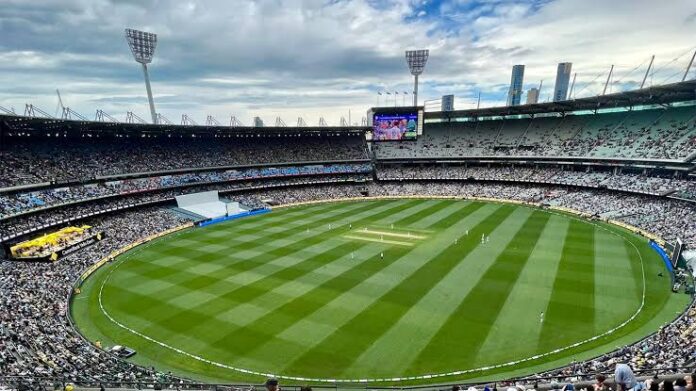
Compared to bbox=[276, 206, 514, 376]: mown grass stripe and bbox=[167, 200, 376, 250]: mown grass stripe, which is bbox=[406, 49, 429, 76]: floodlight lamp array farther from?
bbox=[276, 206, 514, 376]: mown grass stripe

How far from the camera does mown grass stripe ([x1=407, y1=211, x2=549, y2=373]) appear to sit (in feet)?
64.4

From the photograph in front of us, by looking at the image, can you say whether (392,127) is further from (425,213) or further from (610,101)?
(610,101)

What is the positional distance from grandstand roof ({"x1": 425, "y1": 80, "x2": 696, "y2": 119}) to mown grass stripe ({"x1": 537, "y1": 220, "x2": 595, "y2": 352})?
25766mm

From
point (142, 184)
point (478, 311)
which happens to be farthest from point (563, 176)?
point (142, 184)

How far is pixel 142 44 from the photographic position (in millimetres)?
61062

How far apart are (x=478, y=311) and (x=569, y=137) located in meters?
53.1

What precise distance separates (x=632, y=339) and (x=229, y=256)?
32.0 metres

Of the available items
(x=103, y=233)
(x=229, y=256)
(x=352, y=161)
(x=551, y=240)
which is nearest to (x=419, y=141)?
(x=352, y=161)

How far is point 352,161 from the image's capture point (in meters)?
77.2

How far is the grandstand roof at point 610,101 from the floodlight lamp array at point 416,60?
33.8ft

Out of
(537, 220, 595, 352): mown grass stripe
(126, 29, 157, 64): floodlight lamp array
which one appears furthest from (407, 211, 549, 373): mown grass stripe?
(126, 29, 157, 64): floodlight lamp array

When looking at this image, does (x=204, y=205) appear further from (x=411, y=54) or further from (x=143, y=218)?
(x=411, y=54)

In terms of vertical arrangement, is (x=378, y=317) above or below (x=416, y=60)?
below

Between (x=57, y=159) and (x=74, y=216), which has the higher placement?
(x=57, y=159)
